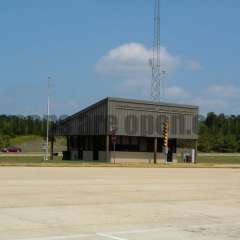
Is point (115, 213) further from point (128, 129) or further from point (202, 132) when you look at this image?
point (202, 132)

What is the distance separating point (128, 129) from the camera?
6969 cm

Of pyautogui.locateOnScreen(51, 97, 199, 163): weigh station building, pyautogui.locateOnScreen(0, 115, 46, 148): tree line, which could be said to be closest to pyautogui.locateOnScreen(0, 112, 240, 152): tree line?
pyautogui.locateOnScreen(0, 115, 46, 148): tree line

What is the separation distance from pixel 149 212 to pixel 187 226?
2.80 m

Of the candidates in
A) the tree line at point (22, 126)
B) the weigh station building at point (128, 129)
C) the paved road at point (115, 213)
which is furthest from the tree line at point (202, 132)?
the paved road at point (115, 213)

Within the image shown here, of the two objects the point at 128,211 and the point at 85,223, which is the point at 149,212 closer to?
the point at 128,211

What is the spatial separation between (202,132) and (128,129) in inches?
3614

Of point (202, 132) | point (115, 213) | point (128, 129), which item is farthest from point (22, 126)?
point (115, 213)

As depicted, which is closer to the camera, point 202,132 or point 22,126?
point 202,132

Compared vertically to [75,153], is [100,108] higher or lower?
higher

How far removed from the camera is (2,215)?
1611 centimetres

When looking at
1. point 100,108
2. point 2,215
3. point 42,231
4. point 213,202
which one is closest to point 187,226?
point 42,231

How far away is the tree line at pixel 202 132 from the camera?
502ft

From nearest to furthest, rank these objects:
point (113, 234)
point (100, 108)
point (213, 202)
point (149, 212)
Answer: point (113, 234), point (149, 212), point (213, 202), point (100, 108)

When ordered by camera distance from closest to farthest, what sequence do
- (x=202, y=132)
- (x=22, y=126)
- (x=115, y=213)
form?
(x=115, y=213) < (x=202, y=132) < (x=22, y=126)
